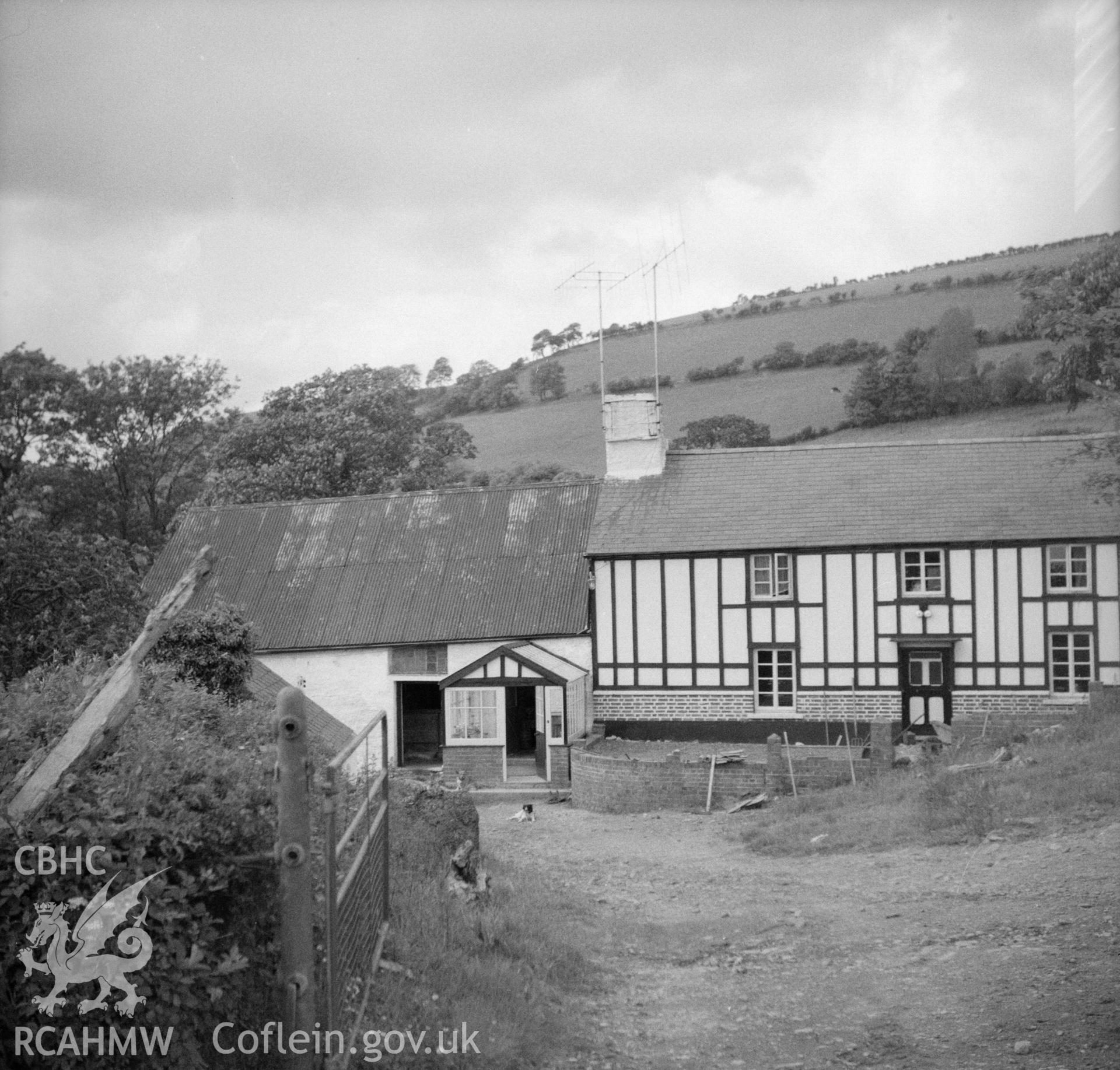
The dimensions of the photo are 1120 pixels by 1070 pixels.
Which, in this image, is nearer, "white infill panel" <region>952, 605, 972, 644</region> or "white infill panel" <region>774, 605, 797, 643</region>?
"white infill panel" <region>952, 605, 972, 644</region>

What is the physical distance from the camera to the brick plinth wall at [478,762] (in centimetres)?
2567

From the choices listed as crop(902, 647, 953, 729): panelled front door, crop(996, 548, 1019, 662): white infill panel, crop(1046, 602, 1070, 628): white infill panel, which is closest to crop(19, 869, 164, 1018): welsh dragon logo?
crop(902, 647, 953, 729): panelled front door

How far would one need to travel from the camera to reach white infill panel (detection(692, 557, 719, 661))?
88.2 feet

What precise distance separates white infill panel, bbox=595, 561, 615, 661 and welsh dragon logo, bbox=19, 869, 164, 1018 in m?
22.8

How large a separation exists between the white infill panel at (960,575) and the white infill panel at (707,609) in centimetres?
493

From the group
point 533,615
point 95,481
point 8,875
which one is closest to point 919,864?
point 8,875

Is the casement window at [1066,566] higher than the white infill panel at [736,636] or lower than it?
higher

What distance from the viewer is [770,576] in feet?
88.4

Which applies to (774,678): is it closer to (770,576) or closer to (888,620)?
(770,576)

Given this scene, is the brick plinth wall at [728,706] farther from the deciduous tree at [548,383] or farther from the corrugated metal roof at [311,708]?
the deciduous tree at [548,383]

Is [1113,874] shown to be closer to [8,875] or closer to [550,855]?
[550,855]

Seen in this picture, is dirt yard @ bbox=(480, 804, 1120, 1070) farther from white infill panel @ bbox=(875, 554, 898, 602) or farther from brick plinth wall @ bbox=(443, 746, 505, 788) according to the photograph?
white infill panel @ bbox=(875, 554, 898, 602)

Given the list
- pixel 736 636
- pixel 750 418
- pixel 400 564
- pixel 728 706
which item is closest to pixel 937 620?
pixel 736 636

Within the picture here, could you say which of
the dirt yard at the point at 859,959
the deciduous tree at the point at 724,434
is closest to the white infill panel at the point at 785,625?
the dirt yard at the point at 859,959
